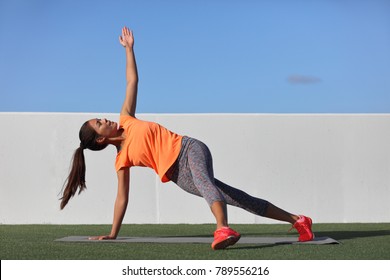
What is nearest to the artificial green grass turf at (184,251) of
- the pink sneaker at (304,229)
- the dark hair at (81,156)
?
the pink sneaker at (304,229)

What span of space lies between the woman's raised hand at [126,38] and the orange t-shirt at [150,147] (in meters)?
0.62

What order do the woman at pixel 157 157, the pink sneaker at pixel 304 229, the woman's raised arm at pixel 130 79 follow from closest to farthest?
the woman at pixel 157 157 → the pink sneaker at pixel 304 229 → the woman's raised arm at pixel 130 79

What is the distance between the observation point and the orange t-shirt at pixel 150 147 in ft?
14.3

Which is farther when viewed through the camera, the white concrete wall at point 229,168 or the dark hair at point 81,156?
the white concrete wall at point 229,168

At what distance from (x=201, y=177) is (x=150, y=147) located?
0.40 m

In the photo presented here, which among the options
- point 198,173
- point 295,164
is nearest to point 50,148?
point 295,164

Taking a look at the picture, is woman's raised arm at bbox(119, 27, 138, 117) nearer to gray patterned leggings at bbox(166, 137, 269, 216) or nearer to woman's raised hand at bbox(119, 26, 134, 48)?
woman's raised hand at bbox(119, 26, 134, 48)

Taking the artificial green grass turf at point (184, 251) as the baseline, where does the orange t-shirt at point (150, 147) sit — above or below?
above

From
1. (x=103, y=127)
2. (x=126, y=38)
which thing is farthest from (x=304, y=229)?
(x=126, y=38)

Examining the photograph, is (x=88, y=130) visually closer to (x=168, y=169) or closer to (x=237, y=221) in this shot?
(x=168, y=169)

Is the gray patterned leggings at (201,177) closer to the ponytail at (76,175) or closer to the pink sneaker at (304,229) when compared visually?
the pink sneaker at (304,229)

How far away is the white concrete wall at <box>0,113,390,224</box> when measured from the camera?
7.75 m

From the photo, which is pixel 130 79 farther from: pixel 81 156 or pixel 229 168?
pixel 229 168

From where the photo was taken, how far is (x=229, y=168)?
25.5 feet
